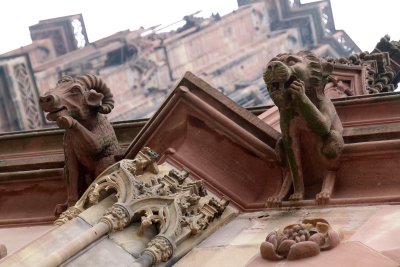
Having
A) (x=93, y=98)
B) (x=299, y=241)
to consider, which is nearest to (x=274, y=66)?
(x=299, y=241)

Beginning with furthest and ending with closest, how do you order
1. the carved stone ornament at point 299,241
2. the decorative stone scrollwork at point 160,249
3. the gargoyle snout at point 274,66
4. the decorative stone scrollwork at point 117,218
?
the gargoyle snout at point 274,66, the decorative stone scrollwork at point 117,218, the decorative stone scrollwork at point 160,249, the carved stone ornament at point 299,241

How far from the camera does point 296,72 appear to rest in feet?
23.2

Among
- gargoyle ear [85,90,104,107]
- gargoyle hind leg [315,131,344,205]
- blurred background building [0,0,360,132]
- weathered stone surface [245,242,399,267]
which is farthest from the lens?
blurred background building [0,0,360,132]

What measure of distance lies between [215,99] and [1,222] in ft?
7.83

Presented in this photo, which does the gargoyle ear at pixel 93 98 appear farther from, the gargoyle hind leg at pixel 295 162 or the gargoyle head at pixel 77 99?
the gargoyle hind leg at pixel 295 162

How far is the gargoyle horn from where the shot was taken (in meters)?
7.95

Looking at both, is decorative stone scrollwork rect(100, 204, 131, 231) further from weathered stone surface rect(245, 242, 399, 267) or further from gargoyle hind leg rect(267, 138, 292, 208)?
gargoyle hind leg rect(267, 138, 292, 208)

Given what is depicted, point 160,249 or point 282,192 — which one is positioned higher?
point 160,249

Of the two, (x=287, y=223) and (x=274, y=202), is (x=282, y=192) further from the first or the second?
(x=287, y=223)

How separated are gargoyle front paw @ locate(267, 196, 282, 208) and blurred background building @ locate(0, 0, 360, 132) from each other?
118ft

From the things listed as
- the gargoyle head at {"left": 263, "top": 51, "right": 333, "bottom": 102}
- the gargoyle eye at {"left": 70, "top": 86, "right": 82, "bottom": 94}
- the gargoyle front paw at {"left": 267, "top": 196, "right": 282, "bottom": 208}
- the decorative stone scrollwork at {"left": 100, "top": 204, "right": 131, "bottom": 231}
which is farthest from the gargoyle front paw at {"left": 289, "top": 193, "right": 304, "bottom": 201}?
the gargoyle eye at {"left": 70, "top": 86, "right": 82, "bottom": 94}

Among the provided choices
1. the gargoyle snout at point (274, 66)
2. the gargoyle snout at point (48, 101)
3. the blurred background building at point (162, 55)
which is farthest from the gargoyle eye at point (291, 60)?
the blurred background building at point (162, 55)

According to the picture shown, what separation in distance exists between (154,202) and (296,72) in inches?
58.1

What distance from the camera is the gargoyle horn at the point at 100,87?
795 centimetres
